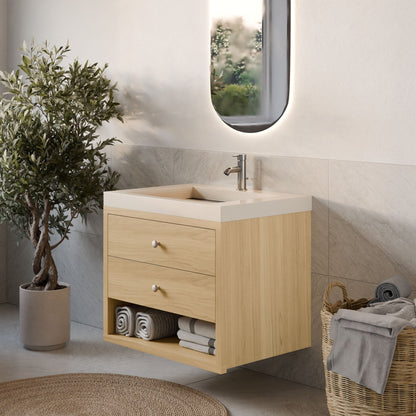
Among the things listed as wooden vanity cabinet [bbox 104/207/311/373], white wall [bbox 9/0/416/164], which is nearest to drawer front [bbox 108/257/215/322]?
wooden vanity cabinet [bbox 104/207/311/373]

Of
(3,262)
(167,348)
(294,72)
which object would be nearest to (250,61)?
(294,72)

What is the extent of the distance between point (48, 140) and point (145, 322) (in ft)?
3.51

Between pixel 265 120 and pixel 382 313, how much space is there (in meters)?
1.11

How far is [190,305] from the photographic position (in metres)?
2.93

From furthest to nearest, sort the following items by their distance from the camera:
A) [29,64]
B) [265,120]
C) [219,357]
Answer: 1. [29,64]
2. [265,120]
3. [219,357]

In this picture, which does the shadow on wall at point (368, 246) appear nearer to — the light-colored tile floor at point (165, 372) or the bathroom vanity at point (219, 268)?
the bathroom vanity at point (219, 268)

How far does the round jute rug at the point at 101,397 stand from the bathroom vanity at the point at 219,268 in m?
0.19

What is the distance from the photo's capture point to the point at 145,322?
10.4 ft

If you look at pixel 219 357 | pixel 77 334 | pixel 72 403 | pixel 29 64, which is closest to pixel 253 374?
pixel 219 357

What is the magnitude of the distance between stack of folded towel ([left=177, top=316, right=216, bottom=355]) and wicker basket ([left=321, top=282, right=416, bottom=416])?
498mm

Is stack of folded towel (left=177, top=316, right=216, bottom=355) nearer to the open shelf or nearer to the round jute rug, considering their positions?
the open shelf

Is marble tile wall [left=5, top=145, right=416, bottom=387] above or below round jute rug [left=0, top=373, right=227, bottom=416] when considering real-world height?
above

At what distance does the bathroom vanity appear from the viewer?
283 centimetres

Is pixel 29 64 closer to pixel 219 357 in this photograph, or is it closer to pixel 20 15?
pixel 20 15
